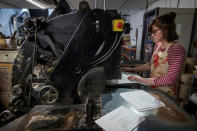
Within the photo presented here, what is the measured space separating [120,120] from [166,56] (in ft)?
3.40

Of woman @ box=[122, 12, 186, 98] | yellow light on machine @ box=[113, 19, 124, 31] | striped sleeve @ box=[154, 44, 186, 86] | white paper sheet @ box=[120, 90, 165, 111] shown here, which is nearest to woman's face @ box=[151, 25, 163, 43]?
woman @ box=[122, 12, 186, 98]

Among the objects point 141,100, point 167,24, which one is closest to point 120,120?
point 141,100

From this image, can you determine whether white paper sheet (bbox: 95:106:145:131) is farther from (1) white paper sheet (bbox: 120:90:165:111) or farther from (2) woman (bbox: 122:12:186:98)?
(2) woman (bbox: 122:12:186:98)

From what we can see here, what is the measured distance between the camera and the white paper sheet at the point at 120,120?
61 cm

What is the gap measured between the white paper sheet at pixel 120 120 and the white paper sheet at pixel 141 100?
94mm

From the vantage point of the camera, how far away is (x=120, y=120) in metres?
0.67

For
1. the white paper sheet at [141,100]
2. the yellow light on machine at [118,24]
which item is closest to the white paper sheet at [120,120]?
the white paper sheet at [141,100]

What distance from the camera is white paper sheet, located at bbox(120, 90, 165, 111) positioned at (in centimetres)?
79

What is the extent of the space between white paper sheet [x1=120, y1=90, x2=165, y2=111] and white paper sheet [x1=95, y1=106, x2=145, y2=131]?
9 cm

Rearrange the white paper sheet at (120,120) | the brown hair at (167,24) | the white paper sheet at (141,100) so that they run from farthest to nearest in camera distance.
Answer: the brown hair at (167,24) → the white paper sheet at (141,100) → the white paper sheet at (120,120)

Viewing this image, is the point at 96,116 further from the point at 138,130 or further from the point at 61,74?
the point at 61,74

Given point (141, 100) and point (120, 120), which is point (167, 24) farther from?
point (120, 120)

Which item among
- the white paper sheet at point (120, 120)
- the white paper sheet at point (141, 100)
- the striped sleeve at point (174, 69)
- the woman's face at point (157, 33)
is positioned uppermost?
the woman's face at point (157, 33)

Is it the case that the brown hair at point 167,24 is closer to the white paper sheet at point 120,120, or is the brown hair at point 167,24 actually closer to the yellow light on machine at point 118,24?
the yellow light on machine at point 118,24
